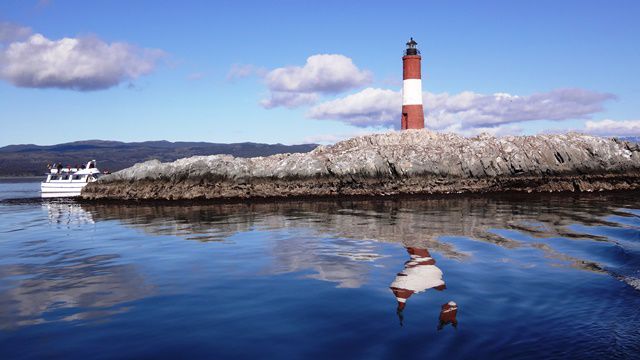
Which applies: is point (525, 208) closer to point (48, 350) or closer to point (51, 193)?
point (48, 350)

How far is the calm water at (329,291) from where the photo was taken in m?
7.63

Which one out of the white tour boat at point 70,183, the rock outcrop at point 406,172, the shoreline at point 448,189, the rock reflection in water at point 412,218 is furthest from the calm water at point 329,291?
the white tour boat at point 70,183

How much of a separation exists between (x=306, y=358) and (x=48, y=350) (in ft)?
12.5

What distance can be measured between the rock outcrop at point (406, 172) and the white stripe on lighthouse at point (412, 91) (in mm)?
8272

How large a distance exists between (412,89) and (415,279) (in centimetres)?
4030

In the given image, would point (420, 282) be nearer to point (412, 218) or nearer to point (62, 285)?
point (62, 285)

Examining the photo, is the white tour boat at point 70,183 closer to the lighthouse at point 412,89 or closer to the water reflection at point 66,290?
the lighthouse at point 412,89

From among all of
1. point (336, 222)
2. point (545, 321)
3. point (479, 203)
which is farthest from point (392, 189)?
point (545, 321)

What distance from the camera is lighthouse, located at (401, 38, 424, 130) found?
50.0 metres

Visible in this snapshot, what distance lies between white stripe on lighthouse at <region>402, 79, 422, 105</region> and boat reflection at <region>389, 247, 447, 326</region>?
37535 millimetres

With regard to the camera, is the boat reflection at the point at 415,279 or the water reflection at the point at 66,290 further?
the boat reflection at the point at 415,279

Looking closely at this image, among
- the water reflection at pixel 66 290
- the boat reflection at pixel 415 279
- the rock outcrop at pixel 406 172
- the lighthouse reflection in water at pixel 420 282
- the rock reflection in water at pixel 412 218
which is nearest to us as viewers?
the lighthouse reflection in water at pixel 420 282

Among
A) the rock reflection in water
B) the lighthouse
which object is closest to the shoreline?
the rock reflection in water

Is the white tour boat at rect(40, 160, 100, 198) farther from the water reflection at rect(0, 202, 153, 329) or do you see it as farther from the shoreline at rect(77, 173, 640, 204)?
the water reflection at rect(0, 202, 153, 329)
